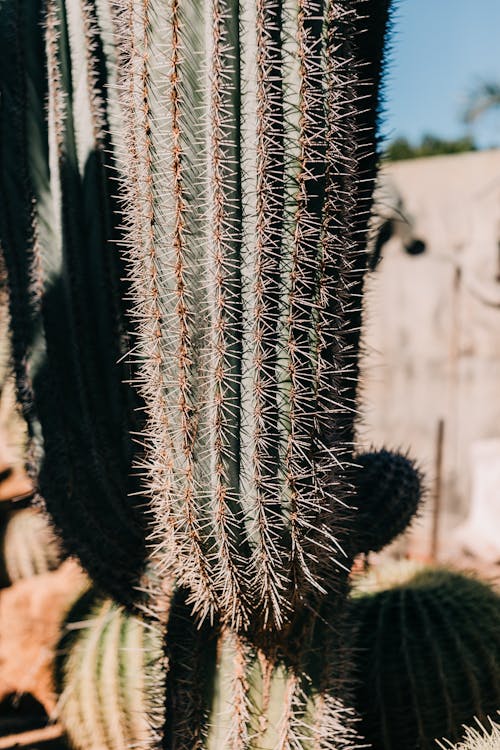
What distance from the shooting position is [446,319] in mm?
7879

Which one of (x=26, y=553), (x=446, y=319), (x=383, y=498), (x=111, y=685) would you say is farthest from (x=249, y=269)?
(x=446, y=319)

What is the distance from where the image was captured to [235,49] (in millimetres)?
1513

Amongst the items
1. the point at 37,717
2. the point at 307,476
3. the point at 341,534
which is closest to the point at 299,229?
the point at 307,476

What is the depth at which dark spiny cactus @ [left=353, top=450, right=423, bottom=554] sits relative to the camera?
2279 millimetres

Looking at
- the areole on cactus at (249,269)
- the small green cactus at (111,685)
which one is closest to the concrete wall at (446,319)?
the small green cactus at (111,685)

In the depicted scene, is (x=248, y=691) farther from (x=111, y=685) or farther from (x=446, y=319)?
(x=446, y=319)

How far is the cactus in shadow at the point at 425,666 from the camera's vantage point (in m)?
2.38

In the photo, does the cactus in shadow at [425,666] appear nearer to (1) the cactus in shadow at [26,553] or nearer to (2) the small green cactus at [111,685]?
(2) the small green cactus at [111,685]

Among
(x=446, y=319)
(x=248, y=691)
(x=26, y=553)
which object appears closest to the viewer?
(x=248, y=691)

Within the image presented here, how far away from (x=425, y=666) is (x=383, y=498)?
562 millimetres

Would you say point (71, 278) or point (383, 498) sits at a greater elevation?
point (71, 278)

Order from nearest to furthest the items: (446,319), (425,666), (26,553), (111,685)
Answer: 1. (425,666)
2. (111,685)
3. (26,553)
4. (446,319)

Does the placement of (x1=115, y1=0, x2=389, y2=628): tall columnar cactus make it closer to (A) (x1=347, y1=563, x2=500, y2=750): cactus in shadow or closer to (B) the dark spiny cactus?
(B) the dark spiny cactus

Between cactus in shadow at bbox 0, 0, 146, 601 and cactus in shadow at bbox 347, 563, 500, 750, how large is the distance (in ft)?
2.60
